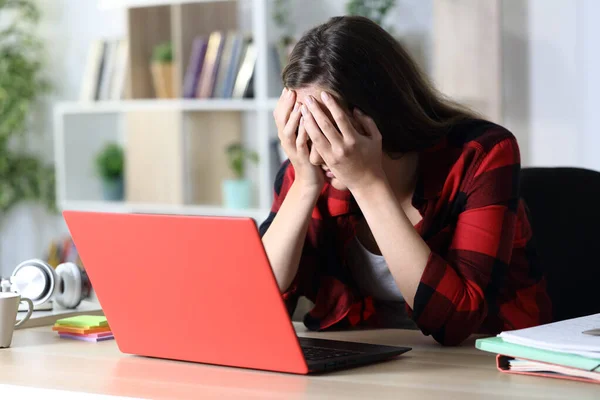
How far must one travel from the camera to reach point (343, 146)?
4.24ft

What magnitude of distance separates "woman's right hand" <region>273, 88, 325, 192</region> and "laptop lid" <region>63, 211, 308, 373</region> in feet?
1.19

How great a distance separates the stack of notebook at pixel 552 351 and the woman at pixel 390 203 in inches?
7.4

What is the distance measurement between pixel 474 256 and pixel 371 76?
1.02ft

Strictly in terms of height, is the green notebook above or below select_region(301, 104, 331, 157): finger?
below

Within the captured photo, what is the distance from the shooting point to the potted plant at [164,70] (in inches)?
141

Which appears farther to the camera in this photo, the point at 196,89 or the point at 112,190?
the point at 112,190

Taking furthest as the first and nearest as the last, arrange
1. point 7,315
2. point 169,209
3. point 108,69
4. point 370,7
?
point 108,69 < point 169,209 < point 370,7 < point 7,315

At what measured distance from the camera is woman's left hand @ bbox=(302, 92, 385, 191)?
4.24 feet

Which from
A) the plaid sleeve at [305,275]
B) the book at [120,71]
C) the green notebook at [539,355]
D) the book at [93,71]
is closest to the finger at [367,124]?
the plaid sleeve at [305,275]

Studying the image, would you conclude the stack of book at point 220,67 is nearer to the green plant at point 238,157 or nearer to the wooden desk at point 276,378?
the green plant at point 238,157

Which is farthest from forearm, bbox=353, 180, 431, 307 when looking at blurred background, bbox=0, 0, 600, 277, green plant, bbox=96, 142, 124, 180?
green plant, bbox=96, 142, 124, 180

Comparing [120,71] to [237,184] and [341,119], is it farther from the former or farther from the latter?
[341,119]

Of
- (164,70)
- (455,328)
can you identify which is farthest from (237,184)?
(455,328)

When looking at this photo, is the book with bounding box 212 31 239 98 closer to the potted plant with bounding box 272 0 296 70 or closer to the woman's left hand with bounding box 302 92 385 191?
the potted plant with bounding box 272 0 296 70
